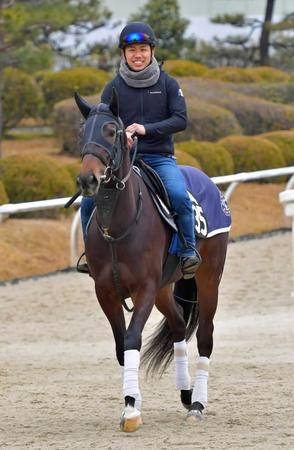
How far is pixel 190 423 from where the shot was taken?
22.9 feet

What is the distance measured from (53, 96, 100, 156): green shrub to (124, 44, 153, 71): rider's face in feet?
41.0

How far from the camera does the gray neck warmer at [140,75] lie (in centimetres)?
714

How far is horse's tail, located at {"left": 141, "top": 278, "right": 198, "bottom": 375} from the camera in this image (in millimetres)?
7883

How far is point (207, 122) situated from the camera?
21.4m

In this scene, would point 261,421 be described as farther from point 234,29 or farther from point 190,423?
point 234,29

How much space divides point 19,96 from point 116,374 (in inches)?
581

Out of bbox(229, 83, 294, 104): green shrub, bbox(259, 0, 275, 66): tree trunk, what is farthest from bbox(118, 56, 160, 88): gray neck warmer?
bbox(259, 0, 275, 66): tree trunk

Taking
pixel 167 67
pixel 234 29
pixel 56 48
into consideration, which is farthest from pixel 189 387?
pixel 234 29

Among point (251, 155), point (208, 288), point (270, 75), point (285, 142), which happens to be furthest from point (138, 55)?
point (270, 75)

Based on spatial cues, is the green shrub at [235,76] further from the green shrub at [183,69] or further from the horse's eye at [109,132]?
the horse's eye at [109,132]

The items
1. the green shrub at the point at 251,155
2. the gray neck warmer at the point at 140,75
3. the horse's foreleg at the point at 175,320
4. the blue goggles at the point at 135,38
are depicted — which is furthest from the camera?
the green shrub at the point at 251,155

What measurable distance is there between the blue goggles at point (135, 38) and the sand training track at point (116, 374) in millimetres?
2071

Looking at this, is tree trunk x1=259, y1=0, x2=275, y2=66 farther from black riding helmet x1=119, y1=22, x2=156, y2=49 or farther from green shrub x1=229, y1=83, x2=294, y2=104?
black riding helmet x1=119, y1=22, x2=156, y2=49

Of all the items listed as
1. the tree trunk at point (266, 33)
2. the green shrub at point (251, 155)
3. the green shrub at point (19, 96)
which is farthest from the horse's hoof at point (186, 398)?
the tree trunk at point (266, 33)
